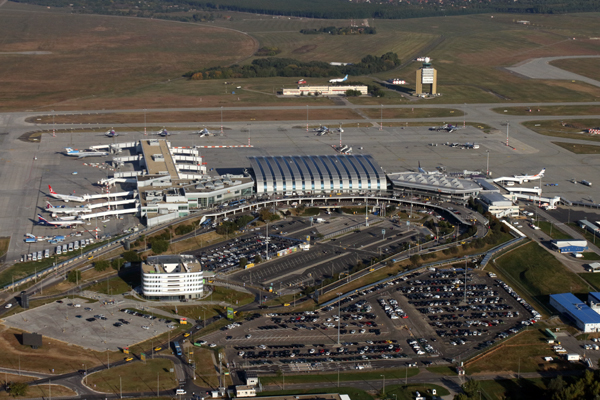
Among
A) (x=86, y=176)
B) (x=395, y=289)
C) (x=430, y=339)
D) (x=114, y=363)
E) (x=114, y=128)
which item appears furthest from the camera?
(x=114, y=128)

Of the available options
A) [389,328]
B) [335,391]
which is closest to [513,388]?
[389,328]

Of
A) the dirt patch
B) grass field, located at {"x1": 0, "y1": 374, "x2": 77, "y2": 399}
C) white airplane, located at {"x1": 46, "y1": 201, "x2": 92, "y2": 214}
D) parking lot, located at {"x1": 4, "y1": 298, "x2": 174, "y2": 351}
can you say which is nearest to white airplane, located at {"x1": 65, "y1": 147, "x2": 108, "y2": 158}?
the dirt patch

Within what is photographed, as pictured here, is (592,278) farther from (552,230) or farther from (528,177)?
(528,177)

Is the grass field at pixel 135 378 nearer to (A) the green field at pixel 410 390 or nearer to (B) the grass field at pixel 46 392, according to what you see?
(B) the grass field at pixel 46 392

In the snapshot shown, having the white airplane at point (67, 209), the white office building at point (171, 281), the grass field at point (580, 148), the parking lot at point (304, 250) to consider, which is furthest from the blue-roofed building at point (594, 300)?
the grass field at point (580, 148)

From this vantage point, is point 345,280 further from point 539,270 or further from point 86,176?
point 86,176

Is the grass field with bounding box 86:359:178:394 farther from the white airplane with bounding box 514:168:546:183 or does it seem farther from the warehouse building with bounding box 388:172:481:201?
the white airplane with bounding box 514:168:546:183

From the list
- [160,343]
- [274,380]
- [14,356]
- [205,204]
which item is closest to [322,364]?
[274,380]
